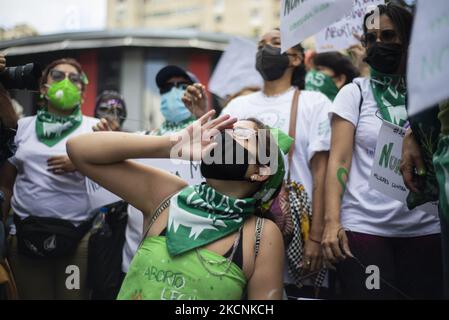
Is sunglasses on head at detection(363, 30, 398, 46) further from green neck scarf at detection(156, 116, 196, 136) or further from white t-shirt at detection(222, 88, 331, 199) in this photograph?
green neck scarf at detection(156, 116, 196, 136)

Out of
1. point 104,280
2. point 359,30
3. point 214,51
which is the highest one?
point 214,51

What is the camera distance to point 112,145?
85.0 inches

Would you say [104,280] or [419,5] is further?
[104,280]

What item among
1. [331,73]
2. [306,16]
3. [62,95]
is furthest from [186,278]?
[331,73]

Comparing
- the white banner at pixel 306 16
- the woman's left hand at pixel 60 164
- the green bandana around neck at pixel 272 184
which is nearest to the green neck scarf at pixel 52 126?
the woman's left hand at pixel 60 164

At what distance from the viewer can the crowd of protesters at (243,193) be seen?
2049 millimetres

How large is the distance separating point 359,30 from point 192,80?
1.38 m

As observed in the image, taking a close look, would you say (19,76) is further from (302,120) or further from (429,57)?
(429,57)

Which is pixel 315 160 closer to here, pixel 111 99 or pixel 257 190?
pixel 257 190

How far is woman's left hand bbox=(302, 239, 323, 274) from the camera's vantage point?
2.93 meters

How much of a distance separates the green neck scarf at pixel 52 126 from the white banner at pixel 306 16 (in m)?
1.57

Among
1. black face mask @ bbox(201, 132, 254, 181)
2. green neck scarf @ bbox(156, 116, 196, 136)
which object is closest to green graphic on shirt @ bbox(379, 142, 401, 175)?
black face mask @ bbox(201, 132, 254, 181)

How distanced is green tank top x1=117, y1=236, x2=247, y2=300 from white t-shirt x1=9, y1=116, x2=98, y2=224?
159cm
